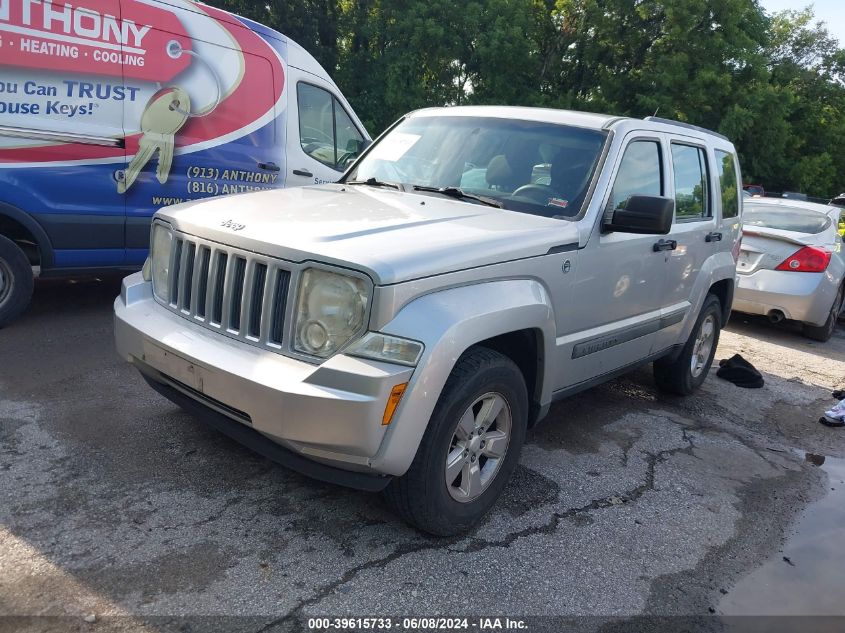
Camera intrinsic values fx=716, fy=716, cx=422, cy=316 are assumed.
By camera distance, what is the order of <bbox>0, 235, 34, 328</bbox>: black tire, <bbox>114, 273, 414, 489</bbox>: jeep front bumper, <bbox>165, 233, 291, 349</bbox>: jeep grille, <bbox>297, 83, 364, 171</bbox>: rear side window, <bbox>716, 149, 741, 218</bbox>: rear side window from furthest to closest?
<bbox>297, 83, 364, 171</bbox>: rear side window, <bbox>716, 149, 741, 218</bbox>: rear side window, <bbox>0, 235, 34, 328</bbox>: black tire, <bbox>165, 233, 291, 349</bbox>: jeep grille, <bbox>114, 273, 414, 489</bbox>: jeep front bumper

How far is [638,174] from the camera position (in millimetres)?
4355

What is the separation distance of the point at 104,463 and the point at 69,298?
12.1ft

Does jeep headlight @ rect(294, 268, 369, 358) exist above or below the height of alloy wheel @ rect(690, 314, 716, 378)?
above

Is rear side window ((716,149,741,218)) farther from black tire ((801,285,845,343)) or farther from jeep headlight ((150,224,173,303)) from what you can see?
jeep headlight ((150,224,173,303))

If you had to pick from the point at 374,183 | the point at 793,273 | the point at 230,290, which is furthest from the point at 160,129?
the point at 793,273

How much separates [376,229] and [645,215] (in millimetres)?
1471

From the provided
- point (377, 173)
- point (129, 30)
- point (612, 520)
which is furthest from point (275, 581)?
point (129, 30)

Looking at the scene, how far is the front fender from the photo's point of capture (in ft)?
8.85

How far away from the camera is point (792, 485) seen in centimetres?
435

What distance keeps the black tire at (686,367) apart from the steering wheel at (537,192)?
213cm

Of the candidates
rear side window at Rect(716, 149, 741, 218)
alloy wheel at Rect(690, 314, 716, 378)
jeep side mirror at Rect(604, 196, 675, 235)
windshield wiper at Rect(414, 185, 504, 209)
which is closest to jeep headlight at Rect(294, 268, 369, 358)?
windshield wiper at Rect(414, 185, 504, 209)

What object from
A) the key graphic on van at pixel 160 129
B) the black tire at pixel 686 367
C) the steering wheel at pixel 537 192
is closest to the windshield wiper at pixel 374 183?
the steering wheel at pixel 537 192

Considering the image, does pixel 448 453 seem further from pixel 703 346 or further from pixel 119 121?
pixel 119 121

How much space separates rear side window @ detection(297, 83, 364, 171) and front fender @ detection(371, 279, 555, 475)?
4.57 metres
